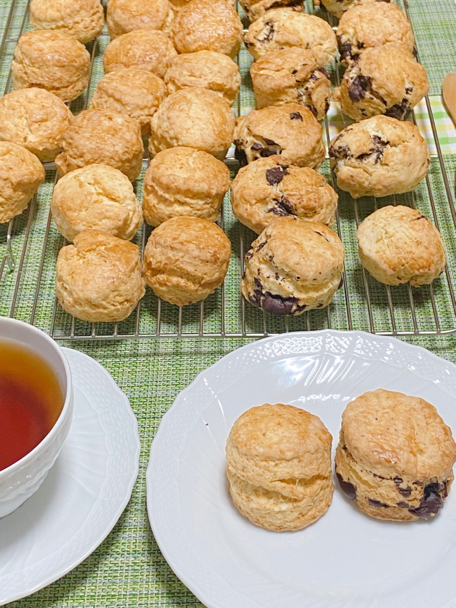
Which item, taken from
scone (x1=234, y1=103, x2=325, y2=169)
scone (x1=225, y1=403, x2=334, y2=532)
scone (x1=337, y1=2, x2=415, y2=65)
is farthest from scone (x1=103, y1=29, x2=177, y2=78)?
scone (x1=225, y1=403, x2=334, y2=532)

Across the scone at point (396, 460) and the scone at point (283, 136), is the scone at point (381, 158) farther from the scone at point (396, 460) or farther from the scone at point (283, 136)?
the scone at point (396, 460)

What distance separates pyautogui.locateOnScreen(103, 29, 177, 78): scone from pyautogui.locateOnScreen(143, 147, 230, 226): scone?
1.90ft

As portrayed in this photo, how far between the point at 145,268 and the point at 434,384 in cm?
95

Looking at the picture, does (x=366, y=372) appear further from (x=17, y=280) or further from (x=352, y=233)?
(x=17, y=280)

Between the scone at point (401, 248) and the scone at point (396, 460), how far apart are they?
588 mm

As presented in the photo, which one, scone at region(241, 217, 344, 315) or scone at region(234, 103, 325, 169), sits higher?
scone at region(234, 103, 325, 169)

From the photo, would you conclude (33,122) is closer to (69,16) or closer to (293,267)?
(69,16)

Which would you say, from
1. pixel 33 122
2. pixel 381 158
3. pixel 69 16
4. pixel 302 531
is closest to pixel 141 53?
pixel 69 16

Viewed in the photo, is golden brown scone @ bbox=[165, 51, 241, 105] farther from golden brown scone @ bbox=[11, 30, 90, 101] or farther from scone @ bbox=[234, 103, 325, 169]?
golden brown scone @ bbox=[11, 30, 90, 101]

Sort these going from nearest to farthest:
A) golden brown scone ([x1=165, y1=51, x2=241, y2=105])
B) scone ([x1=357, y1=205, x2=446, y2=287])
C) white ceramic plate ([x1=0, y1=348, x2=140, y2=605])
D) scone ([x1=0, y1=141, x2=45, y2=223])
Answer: white ceramic plate ([x1=0, y1=348, x2=140, y2=605])
scone ([x1=357, y1=205, x2=446, y2=287])
scone ([x1=0, y1=141, x2=45, y2=223])
golden brown scone ([x1=165, y1=51, x2=241, y2=105])

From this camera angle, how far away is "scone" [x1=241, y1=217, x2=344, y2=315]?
5.95ft

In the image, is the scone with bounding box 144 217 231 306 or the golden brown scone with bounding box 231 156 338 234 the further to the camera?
the golden brown scone with bounding box 231 156 338 234

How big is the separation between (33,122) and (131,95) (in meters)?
0.38

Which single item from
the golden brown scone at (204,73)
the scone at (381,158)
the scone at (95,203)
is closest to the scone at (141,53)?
the golden brown scone at (204,73)
